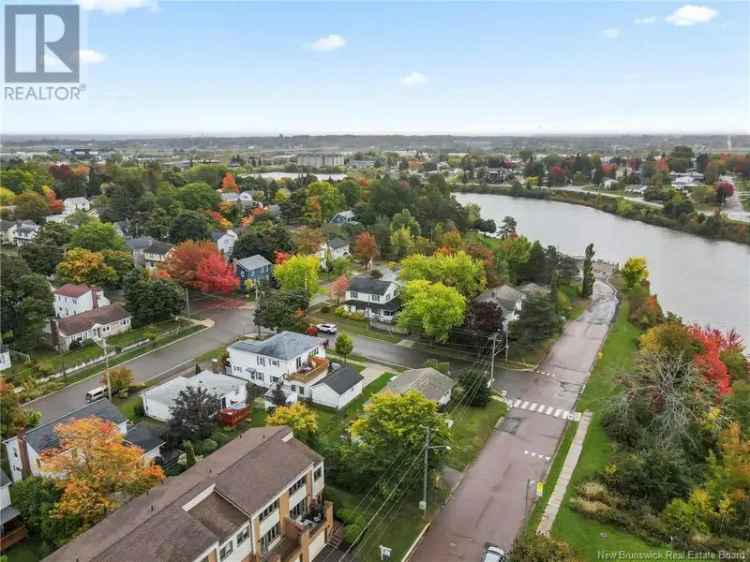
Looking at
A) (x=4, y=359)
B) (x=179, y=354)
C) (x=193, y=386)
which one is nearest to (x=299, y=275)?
(x=179, y=354)

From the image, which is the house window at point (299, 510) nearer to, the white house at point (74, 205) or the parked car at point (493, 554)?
the parked car at point (493, 554)

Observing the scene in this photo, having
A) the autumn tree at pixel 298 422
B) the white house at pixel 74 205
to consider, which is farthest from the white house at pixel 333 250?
the white house at pixel 74 205

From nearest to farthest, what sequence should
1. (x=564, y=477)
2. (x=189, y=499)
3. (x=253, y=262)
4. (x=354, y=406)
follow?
(x=189, y=499) < (x=564, y=477) < (x=354, y=406) < (x=253, y=262)

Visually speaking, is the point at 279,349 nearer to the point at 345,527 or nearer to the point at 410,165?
the point at 345,527

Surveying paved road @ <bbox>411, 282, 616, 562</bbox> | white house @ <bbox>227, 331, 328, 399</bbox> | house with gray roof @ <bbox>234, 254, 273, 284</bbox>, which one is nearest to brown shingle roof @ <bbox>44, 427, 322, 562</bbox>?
paved road @ <bbox>411, 282, 616, 562</bbox>

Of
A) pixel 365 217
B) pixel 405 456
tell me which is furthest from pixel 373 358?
pixel 365 217

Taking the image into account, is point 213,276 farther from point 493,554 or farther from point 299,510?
point 493,554
